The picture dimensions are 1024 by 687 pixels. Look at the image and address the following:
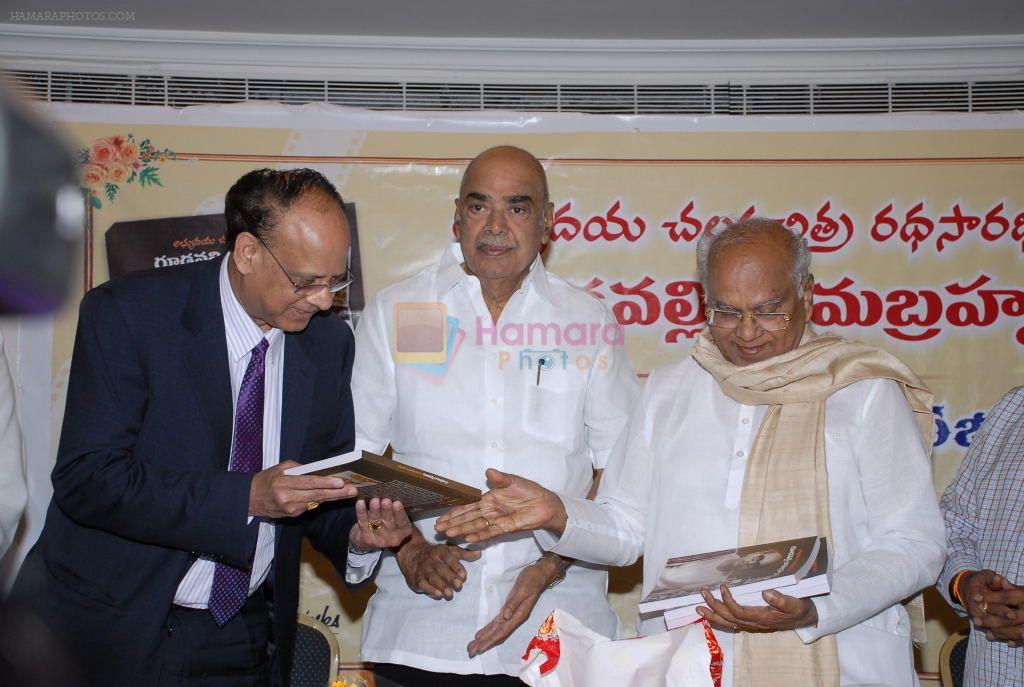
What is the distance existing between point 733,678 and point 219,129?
10.3 ft

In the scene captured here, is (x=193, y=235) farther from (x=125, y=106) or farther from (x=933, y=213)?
(x=933, y=213)

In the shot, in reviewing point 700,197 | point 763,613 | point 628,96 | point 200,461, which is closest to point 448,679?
point 200,461

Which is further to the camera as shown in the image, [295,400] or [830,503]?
[295,400]

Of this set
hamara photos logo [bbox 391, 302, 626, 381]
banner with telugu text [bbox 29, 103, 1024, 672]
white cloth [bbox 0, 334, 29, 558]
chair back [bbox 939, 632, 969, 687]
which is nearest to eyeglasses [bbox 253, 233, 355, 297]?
hamara photos logo [bbox 391, 302, 626, 381]

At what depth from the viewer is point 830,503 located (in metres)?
2.46

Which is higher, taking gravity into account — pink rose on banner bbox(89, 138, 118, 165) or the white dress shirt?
pink rose on banner bbox(89, 138, 118, 165)

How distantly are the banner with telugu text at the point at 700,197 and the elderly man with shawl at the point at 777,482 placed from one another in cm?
162

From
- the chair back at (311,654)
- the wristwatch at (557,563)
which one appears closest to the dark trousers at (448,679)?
the wristwatch at (557,563)

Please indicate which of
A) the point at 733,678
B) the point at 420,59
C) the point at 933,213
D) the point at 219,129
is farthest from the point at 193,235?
the point at 933,213

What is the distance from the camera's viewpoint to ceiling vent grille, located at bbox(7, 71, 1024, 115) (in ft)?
15.1

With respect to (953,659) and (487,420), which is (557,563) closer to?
(487,420)

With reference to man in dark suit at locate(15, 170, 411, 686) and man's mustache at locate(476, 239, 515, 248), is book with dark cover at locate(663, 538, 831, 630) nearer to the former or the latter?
man in dark suit at locate(15, 170, 411, 686)

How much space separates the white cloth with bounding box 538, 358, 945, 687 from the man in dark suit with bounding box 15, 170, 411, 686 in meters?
0.61

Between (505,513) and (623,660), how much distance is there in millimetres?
805
